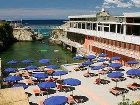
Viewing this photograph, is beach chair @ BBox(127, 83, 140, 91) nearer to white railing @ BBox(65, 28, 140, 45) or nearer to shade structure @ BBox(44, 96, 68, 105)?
shade structure @ BBox(44, 96, 68, 105)

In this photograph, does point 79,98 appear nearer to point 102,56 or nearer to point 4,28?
point 102,56

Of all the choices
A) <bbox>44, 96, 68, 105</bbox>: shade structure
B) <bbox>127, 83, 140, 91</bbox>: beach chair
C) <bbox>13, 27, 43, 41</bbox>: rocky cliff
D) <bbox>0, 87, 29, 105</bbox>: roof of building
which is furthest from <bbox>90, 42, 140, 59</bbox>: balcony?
<bbox>13, 27, 43, 41</bbox>: rocky cliff

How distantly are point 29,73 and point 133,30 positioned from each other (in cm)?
2128

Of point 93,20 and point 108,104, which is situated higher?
point 93,20

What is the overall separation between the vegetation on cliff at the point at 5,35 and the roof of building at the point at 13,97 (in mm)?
76826

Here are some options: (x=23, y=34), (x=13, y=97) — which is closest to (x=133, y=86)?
(x=13, y=97)

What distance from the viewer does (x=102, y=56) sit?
51.1 m

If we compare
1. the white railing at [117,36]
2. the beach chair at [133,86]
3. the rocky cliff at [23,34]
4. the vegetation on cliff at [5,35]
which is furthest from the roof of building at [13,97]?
the rocky cliff at [23,34]

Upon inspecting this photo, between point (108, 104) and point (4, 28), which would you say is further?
point (4, 28)

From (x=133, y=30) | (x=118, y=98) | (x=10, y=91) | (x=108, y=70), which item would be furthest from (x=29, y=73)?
(x=10, y=91)

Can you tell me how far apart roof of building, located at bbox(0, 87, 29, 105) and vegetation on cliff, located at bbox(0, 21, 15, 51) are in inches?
3025

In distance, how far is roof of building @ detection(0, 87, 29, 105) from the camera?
444 inches

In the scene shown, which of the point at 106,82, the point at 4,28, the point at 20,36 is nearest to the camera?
the point at 106,82

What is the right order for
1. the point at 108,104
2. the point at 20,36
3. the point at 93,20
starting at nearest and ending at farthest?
the point at 108,104 → the point at 93,20 → the point at 20,36
